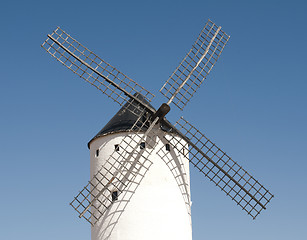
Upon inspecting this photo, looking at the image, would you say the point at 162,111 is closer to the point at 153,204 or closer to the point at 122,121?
the point at 122,121

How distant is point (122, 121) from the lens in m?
13.8

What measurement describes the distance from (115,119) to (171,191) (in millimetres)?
2750

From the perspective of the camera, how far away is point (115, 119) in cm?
1409

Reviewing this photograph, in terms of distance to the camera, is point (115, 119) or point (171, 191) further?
point (115, 119)

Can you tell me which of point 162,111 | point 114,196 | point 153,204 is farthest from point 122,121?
point 153,204

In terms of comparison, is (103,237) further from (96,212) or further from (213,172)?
(213,172)

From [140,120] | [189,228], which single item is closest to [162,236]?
[189,228]

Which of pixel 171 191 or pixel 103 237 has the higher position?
pixel 171 191

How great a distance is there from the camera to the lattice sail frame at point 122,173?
12.9m

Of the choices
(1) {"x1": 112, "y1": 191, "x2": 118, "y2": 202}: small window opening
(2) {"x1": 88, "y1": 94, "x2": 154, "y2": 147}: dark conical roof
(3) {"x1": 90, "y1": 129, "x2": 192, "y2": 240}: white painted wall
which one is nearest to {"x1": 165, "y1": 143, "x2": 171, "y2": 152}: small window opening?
(3) {"x1": 90, "y1": 129, "x2": 192, "y2": 240}: white painted wall

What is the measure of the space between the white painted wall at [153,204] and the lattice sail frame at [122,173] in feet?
0.32

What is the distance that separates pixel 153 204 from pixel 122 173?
1.19 meters

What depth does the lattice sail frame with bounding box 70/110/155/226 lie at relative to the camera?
42.2ft

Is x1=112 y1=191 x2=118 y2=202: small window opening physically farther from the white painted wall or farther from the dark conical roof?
the dark conical roof
